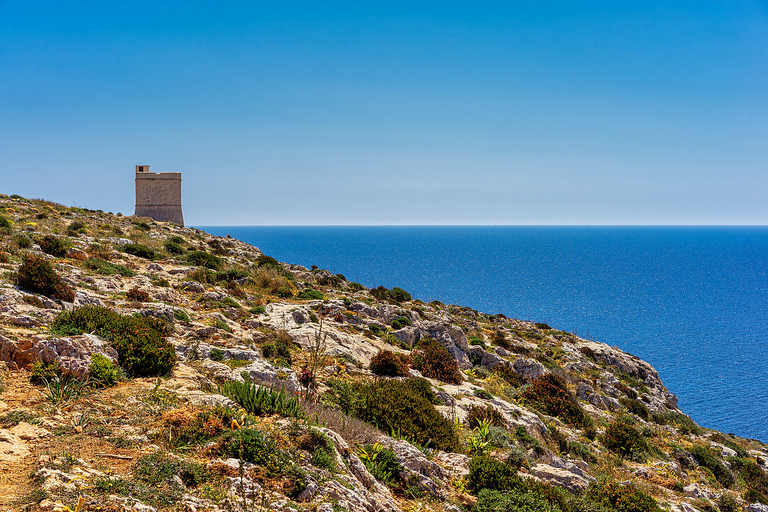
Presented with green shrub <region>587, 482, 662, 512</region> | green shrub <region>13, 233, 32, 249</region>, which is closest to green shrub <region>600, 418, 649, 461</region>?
green shrub <region>587, 482, 662, 512</region>

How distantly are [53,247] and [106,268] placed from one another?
2.72m

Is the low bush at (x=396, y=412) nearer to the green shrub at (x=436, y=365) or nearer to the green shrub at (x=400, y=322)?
the green shrub at (x=436, y=365)

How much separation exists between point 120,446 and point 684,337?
254 feet

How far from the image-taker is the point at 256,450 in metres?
6.30

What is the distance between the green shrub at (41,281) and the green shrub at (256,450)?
29.2ft

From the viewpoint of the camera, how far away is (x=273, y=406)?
Result: 8.22 metres

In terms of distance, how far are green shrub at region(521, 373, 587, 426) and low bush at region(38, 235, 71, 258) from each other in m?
21.5

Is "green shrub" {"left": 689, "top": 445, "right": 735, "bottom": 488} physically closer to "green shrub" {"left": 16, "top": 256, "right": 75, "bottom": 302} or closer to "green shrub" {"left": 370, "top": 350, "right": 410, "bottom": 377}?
"green shrub" {"left": 370, "top": 350, "right": 410, "bottom": 377}

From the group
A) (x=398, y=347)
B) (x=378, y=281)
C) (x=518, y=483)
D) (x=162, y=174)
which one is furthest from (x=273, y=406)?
(x=378, y=281)

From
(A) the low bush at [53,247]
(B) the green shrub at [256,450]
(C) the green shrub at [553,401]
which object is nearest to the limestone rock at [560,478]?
(B) the green shrub at [256,450]

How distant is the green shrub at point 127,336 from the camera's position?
9.36 meters

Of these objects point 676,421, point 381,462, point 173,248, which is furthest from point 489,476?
point 173,248

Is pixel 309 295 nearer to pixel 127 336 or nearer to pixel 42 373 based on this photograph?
pixel 127 336

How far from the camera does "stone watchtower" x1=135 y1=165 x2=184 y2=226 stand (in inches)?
1897
